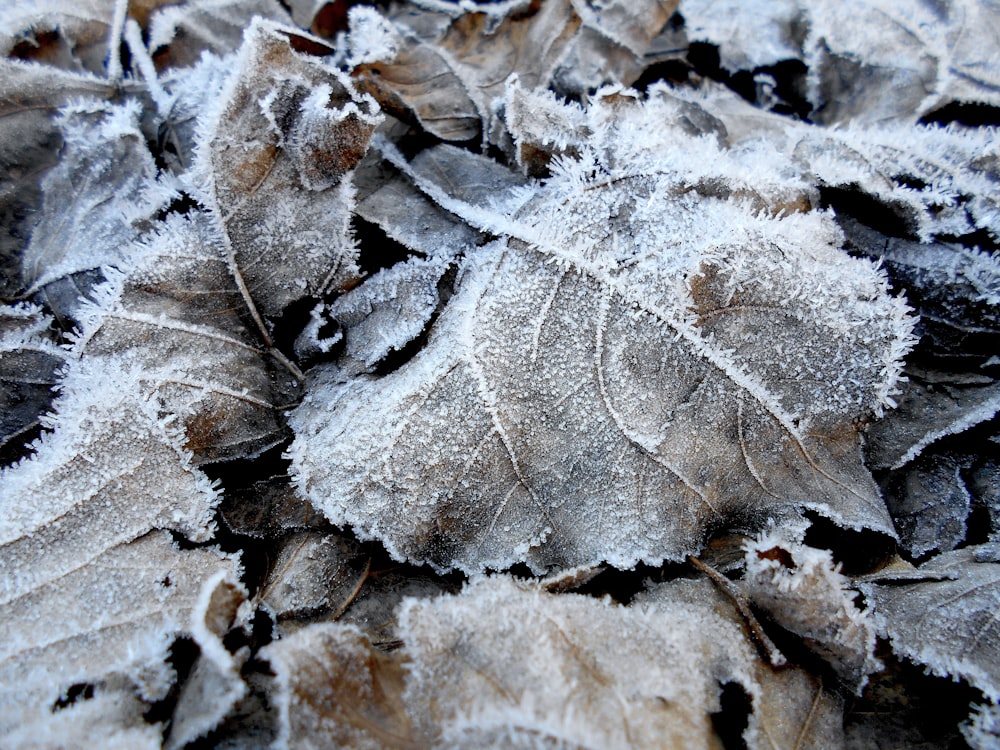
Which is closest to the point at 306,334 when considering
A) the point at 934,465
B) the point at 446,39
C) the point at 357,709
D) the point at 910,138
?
the point at 357,709

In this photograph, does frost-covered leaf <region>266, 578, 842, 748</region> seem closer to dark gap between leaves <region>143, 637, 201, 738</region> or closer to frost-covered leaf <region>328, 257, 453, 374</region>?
dark gap between leaves <region>143, 637, 201, 738</region>

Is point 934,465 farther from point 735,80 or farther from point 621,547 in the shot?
point 735,80

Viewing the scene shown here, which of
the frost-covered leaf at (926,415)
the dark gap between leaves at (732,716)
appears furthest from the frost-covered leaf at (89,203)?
the frost-covered leaf at (926,415)

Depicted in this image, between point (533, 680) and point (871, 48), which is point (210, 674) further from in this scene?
point (871, 48)

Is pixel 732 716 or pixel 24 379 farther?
pixel 24 379

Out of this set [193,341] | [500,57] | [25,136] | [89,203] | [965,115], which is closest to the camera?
[193,341]

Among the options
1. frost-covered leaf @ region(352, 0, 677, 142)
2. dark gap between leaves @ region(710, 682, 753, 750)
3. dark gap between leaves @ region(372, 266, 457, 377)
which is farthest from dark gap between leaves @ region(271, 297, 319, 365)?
dark gap between leaves @ region(710, 682, 753, 750)

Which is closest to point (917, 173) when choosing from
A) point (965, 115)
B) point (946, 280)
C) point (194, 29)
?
point (946, 280)
